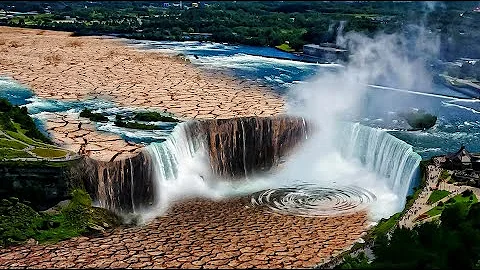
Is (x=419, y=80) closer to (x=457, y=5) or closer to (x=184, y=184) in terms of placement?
(x=457, y=5)

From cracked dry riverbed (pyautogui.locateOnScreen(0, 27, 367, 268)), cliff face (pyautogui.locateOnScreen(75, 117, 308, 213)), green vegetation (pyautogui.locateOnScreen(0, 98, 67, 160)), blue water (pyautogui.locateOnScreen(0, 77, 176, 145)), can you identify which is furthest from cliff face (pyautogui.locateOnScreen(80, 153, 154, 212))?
blue water (pyautogui.locateOnScreen(0, 77, 176, 145))

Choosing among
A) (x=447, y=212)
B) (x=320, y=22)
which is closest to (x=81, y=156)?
(x=447, y=212)

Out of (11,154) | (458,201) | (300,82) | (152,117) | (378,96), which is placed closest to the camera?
(458,201)

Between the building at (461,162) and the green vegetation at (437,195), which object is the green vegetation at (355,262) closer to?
the green vegetation at (437,195)

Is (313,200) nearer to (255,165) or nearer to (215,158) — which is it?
(255,165)

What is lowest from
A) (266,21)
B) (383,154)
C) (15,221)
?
(15,221)

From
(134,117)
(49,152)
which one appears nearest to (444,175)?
(134,117)
